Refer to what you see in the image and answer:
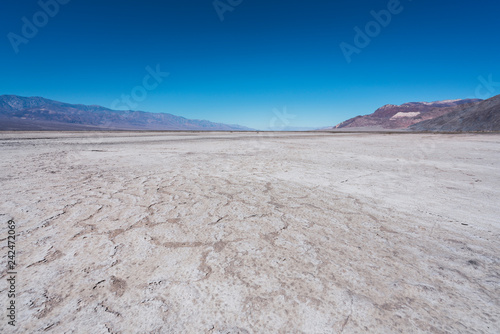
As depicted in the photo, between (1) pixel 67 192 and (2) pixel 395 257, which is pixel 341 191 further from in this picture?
(1) pixel 67 192

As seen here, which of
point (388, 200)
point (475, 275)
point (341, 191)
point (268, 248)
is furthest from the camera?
point (341, 191)

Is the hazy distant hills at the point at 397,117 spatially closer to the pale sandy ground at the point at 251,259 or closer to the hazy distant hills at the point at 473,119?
the hazy distant hills at the point at 473,119

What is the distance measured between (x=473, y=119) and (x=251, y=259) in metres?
49.0

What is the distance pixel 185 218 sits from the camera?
2.18m

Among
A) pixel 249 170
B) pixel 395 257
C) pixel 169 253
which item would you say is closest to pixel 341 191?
pixel 395 257

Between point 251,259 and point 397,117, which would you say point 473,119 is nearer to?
point 397,117

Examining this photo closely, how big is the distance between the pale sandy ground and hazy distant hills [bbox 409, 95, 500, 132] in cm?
4267

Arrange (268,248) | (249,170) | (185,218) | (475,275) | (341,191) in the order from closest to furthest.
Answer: (475,275) → (268,248) → (185,218) → (341,191) → (249,170)

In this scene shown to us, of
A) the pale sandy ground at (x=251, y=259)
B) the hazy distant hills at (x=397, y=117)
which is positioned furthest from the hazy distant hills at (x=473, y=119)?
the pale sandy ground at (x=251, y=259)

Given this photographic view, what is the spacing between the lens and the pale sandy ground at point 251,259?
1.09m

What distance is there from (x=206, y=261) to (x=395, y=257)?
142 cm

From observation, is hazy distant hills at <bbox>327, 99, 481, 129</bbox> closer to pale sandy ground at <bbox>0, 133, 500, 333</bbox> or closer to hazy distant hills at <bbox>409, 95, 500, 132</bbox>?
hazy distant hills at <bbox>409, 95, 500, 132</bbox>

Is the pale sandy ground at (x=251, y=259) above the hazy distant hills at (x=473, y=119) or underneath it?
underneath

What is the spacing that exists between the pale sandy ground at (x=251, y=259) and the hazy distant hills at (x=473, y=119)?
140 ft
